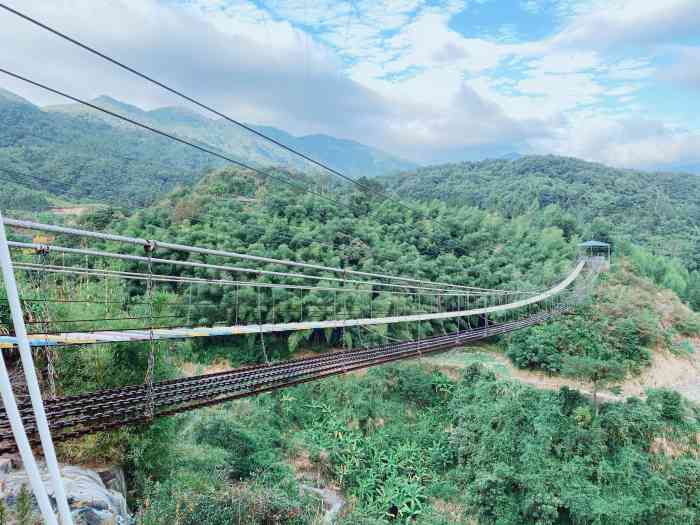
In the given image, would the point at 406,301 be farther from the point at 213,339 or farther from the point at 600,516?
the point at 600,516

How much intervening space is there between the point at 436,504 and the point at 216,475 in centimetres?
467

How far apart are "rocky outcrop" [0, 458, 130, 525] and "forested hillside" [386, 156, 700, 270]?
75.6ft

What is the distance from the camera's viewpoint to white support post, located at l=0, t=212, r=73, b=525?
1041 mm

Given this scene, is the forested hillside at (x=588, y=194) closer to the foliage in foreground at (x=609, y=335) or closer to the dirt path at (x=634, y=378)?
the foliage in foreground at (x=609, y=335)

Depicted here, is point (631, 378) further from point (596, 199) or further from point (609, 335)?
point (596, 199)

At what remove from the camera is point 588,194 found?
32.3 m

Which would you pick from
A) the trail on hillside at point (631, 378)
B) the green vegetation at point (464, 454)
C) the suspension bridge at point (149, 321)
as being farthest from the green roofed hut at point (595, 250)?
the green vegetation at point (464, 454)

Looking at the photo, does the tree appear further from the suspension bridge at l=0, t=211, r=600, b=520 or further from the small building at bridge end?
the small building at bridge end

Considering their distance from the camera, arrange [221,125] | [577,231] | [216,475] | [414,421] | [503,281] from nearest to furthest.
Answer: [216,475] < [414,421] < [503,281] < [577,231] < [221,125]

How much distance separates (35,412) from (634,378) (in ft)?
44.8

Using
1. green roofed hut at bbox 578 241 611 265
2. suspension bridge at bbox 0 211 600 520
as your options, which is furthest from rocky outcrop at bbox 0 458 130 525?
green roofed hut at bbox 578 241 611 265

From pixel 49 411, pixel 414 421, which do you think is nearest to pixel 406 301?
pixel 414 421

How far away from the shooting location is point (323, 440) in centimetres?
962

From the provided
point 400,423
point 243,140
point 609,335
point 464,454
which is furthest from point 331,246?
point 243,140
